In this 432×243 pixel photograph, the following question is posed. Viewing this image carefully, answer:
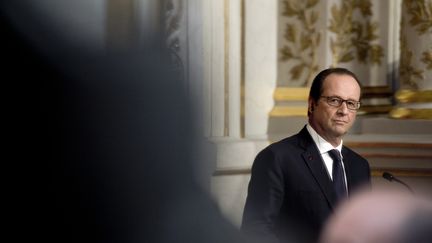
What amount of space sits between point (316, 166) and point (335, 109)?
13 centimetres

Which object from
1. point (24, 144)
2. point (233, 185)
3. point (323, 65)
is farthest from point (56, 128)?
point (323, 65)

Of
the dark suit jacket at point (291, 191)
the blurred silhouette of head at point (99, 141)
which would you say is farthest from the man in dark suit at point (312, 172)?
the blurred silhouette of head at point (99, 141)

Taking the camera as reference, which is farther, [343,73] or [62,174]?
[343,73]

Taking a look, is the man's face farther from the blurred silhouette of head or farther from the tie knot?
the blurred silhouette of head

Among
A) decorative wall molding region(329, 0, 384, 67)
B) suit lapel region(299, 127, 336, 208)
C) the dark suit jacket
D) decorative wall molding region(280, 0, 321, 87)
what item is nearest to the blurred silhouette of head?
the dark suit jacket

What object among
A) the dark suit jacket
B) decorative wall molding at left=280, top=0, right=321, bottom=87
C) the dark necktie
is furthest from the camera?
decorative wall molding at left=280, top=0, right=321, bottom=87

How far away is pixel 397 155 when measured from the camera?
2.18 metres

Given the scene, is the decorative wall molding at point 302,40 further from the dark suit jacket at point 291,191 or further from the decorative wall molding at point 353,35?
the dark suit jacket at point 291,191

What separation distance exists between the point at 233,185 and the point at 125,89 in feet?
4.49

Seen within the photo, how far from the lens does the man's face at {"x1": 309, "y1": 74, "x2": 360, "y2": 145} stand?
135 centimetres

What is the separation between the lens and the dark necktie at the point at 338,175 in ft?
4.38

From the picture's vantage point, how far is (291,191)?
4.29 feet

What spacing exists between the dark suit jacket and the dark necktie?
15mm

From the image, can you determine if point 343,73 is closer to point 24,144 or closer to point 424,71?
point 24,144
